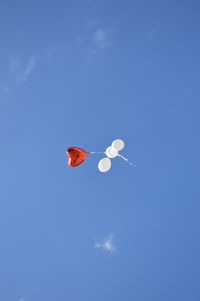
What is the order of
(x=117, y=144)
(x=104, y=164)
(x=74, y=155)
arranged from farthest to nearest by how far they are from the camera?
1. (x=74, y=155)
2. (x=104, y=164)
3. (x=117, y=144)

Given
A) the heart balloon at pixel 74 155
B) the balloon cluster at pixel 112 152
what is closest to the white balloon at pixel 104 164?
the balloon cluster at pixel 112 152

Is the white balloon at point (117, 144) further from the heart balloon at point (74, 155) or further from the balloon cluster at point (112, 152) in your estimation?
the heart balloon at point (74, 155)

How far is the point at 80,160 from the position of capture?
15.6 m

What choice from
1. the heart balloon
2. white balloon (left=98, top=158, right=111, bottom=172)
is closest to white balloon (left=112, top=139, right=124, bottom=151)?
white balloon (left=98, top=158, right=111, bottom=172)

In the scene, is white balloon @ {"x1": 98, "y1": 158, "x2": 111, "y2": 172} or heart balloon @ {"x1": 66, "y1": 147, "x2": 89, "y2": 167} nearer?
white balloon @ {"x1": 98, "y1": 158, "x2": 111, "y2": 172}

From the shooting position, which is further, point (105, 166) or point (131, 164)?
point (131, 164)

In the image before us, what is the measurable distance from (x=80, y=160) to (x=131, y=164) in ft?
6.53

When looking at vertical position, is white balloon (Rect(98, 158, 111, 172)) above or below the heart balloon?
below

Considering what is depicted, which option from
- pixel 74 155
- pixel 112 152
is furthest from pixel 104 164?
pixel 74 155

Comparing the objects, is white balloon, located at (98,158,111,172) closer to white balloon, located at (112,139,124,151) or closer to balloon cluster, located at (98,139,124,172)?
balloon cluster, located at (98,139,124,172)

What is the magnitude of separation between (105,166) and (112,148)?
0.72m

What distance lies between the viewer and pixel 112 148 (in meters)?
14.9

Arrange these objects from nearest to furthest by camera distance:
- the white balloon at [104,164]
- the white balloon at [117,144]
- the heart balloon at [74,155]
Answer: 1. the white balloon at [117,144]
2. the white balloon at [104,164]
3. the heart balloon at [74,155]

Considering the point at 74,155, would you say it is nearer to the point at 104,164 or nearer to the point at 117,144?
the point at 104,164
